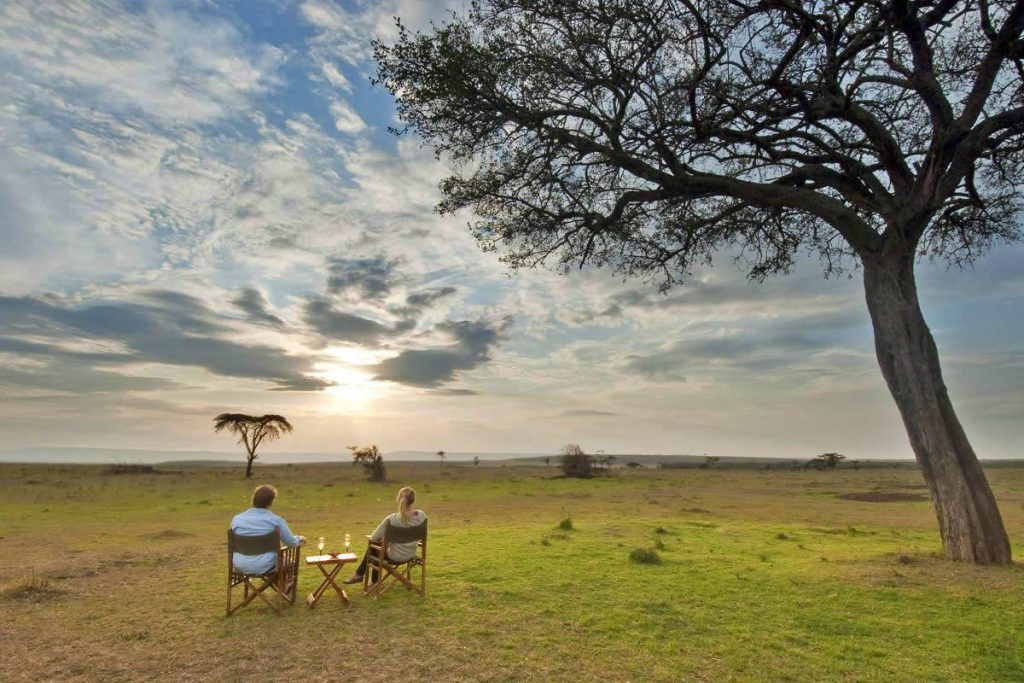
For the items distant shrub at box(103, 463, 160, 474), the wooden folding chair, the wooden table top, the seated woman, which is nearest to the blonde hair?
the seated woman

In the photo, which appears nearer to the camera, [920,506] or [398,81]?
[398,81]

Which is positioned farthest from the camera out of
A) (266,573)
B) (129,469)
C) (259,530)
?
(129,469)

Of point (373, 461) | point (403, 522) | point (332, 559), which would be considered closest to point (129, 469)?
point (373, 461)

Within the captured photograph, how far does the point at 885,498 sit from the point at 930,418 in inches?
1078

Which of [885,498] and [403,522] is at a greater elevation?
[403,522]

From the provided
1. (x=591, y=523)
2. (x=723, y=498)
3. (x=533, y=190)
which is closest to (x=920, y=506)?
(x=723, y=498)

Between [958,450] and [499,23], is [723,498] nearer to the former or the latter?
[958,450]

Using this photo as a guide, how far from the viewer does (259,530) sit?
7352 millimetres

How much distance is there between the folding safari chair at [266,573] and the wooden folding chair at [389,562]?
3.42 feet

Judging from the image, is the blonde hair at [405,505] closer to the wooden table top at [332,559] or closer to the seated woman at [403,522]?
the seated woman at [403,522]

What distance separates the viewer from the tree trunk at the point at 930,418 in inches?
389

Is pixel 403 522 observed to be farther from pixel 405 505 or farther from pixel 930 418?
pixel 930 418

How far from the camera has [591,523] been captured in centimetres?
1706

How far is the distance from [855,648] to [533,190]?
9.51 m
